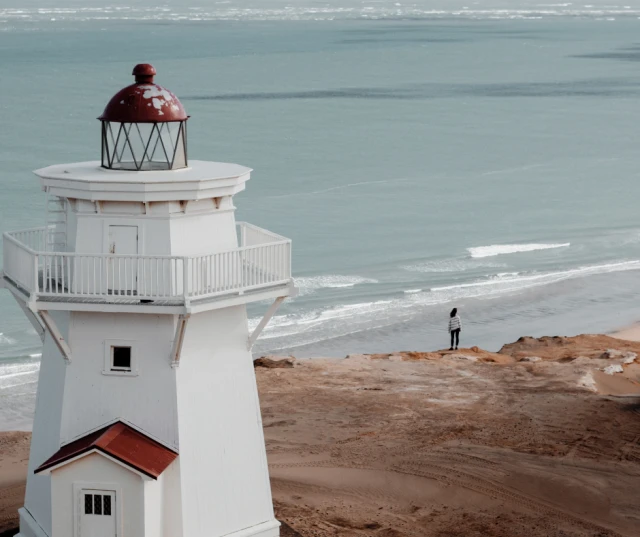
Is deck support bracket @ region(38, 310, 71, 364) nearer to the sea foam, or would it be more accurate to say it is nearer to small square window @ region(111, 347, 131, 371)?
A: small square window @ region(111, 347, 131, 371)

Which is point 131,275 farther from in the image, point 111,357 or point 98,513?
point 98,513

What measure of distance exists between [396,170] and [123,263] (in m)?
41.9

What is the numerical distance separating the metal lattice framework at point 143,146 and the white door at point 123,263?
71 cm

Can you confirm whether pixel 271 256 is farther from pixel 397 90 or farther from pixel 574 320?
pixel 397 90

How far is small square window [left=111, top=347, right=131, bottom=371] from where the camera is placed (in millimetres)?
12531

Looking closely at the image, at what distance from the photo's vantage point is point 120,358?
41.2 feet

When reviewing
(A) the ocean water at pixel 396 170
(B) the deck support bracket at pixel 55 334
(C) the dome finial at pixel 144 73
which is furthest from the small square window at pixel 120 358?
(A) the ocean water at pixel 396 170

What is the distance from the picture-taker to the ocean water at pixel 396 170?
102ft

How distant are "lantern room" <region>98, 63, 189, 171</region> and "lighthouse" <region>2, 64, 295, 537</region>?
0.01m

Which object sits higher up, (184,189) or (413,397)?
(184,189)

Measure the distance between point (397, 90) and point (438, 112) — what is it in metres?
12.7

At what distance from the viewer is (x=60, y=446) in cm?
1268

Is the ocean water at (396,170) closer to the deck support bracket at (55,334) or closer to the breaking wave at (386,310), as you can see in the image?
the breaking wave at (386,310)

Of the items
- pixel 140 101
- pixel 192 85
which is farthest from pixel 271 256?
pixel 192 85
